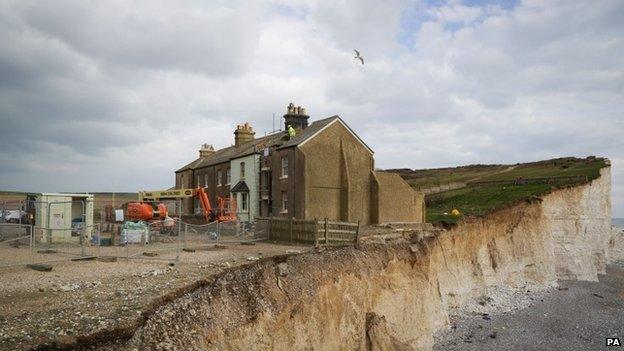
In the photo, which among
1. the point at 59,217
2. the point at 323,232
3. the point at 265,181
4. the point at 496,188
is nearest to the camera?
the point at 323,232

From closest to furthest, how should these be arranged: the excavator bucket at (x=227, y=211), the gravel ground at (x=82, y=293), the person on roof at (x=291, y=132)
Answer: the gravel ground at (x=82, y=293) → the excavator bucket at (x=227, y=211) → the person on roof at (x=291, y=132)

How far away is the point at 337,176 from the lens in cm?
3294

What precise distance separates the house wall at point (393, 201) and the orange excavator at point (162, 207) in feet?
34.9

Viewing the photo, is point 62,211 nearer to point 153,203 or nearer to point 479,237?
point 153,203

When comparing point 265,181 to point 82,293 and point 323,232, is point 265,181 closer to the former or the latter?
point 323,232

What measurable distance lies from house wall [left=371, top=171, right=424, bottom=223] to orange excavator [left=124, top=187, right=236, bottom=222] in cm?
1063

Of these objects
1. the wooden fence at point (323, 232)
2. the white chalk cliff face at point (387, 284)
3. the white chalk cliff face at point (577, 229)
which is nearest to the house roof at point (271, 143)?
the wooden fence at point (323, 232)

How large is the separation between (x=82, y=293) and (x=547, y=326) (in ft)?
74.9

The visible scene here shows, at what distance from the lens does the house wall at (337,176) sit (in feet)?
104

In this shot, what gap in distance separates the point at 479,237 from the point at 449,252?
15.3 ft

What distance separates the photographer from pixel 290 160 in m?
32.3

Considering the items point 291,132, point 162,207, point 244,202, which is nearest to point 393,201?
point 291,132

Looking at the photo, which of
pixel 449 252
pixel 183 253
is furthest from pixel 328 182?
pixel 183 253

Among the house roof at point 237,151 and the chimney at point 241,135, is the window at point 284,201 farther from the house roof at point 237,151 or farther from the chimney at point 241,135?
the chimney at point 241,135
